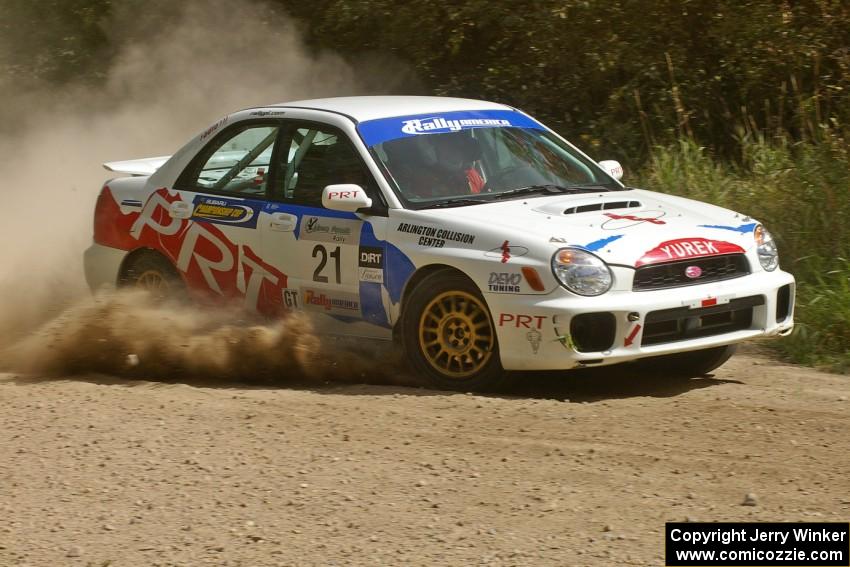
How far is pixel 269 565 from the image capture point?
459 centimetres

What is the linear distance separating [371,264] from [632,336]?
5.15 feet

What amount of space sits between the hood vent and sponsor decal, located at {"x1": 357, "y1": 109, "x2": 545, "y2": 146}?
108 centimetres

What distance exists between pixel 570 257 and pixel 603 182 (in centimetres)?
162

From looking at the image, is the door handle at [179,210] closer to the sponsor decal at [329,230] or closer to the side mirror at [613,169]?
the sponsor decal at [329,230]

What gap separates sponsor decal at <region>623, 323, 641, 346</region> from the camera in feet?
21.4

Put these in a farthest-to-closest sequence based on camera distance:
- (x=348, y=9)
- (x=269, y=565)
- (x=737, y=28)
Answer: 1. (x=348, y=9)
2. (x=737, y=28)
3. (x=269, y=565)

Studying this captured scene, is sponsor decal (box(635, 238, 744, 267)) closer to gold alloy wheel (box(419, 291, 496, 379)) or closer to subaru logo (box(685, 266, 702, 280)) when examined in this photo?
subaru logo (box(685, 266, 702, 280))

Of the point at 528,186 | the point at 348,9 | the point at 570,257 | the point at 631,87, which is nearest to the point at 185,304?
the point at 528,186

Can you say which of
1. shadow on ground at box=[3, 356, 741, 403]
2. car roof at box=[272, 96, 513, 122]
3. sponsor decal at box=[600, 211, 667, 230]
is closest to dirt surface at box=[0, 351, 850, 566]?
shadow on ground at box=[3, 356, 741, 403]

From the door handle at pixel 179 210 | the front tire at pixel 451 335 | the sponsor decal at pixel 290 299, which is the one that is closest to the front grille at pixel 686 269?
the front tire at pixel 451 335

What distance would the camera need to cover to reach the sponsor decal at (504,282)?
6605 mm

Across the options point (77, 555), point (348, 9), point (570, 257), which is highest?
point (348, 9)

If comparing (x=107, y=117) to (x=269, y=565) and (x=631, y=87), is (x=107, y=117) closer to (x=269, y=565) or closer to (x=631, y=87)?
(x=631, y=87)

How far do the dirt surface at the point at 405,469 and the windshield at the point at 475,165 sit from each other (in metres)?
1.11
